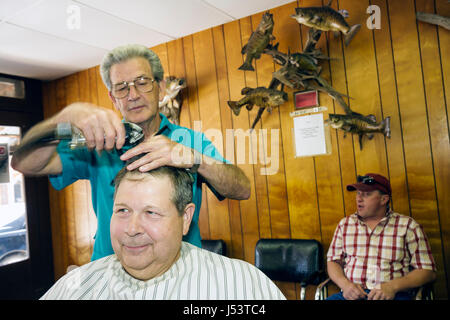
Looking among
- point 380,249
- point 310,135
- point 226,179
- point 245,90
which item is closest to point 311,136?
point 310,135

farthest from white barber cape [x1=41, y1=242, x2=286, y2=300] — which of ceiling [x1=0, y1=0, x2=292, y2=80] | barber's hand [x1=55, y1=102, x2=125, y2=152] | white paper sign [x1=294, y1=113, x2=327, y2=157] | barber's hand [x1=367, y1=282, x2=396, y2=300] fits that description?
white paper sign [x1=294, y1=113, x2=327, y2=157]

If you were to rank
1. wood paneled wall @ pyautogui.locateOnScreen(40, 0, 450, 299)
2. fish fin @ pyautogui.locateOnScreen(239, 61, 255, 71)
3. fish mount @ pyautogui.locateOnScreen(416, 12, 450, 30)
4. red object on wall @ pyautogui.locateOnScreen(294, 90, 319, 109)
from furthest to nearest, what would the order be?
red object on wall @ pyautogui.locateOnScreen(294, 90, 319, 109) < fish fin @ pyautogui.locateOnScreen(239, 61, 255, 71) < wood paneled wall @ pyautogui.locateOnScreen(40, 0, 450, 299) < fish mount @ pyautogui.locateOnScreen(416, 12, 450, 30)

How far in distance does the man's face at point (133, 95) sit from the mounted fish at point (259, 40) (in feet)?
3.63

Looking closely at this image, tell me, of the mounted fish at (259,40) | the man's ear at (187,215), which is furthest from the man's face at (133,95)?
the mounted fish at (259,40)

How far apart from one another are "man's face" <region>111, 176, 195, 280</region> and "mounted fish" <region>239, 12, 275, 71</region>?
126 cm

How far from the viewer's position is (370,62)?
1.90 meters

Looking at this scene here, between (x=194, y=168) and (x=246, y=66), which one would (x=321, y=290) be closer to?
(x=246, y=66)

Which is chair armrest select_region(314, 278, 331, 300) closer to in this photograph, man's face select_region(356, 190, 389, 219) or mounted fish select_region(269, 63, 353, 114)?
man's face select_region(356, 190, 389, 219)

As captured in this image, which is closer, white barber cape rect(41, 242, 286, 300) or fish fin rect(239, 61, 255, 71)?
white barber cape rect(41, 242, 286, 300)

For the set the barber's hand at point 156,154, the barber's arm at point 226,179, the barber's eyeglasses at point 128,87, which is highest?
the barber's eyeglasses at point 128,87

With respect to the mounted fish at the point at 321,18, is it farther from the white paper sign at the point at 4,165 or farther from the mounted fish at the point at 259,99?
the white paper sign at the point at 4,165

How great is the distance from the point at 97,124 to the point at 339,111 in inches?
63.0

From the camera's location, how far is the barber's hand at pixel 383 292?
164cm

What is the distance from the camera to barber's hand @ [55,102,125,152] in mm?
708
